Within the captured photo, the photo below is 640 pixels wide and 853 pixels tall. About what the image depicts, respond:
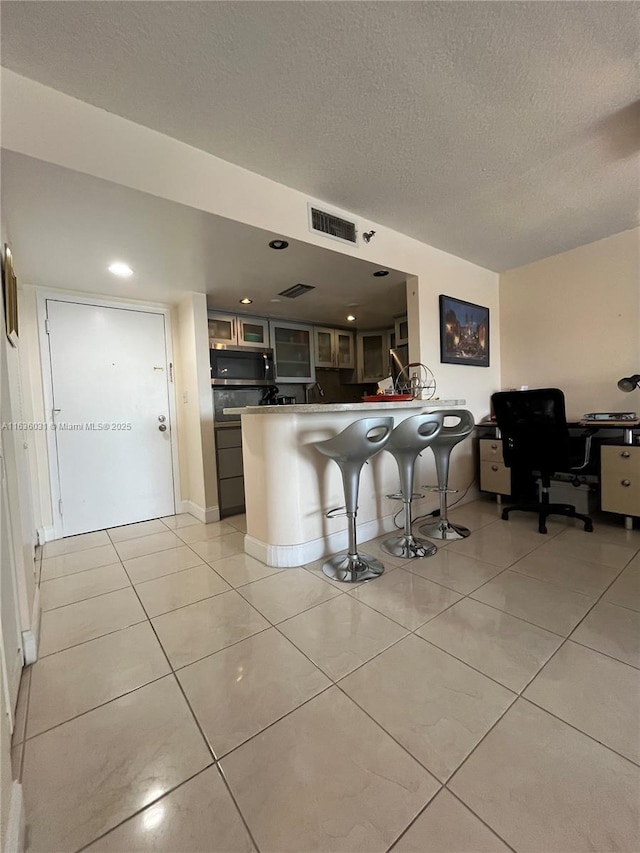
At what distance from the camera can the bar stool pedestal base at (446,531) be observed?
100 inches

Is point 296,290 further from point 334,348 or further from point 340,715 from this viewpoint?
point 340,715

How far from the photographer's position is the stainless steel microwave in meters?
3.56

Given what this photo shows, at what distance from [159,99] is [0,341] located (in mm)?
1240

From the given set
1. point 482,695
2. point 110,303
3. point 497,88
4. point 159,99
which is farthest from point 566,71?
point 110,303

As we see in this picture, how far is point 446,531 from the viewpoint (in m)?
2.58

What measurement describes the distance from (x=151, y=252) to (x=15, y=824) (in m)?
2.62

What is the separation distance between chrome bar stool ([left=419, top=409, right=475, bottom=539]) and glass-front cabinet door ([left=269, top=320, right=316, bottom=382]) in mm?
2110

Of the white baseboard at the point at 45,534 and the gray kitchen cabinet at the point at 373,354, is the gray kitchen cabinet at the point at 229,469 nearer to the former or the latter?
the white baseboard at the point at 45,534

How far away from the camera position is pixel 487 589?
5.92 feet

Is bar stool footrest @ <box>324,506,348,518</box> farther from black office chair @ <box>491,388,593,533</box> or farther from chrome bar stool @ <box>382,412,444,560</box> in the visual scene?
black office chair @ <box>491,388,593,533</box>

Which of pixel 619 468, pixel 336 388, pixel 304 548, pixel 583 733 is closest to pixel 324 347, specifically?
pixel 336 388

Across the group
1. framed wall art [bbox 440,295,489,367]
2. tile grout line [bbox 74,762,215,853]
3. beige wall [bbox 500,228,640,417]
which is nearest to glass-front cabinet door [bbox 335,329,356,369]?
framed wall art [bbox 440,295,489,367]

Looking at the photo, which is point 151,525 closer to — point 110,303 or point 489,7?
point 110,303

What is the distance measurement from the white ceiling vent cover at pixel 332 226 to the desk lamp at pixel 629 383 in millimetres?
2424
